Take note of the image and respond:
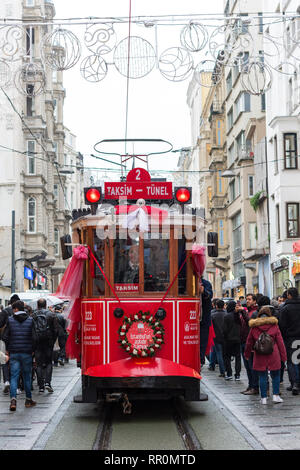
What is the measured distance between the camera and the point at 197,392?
11.7 metres

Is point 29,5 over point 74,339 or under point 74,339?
over

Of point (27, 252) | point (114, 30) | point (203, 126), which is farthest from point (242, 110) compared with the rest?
point (114, 30)

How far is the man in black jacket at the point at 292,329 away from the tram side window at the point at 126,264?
3.95 meters

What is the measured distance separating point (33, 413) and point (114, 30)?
637 centimetres

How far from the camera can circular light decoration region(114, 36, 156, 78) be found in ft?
40.1

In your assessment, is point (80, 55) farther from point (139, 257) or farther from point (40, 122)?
point (40, 122)

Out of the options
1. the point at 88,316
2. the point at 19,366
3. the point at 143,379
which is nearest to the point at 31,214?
the point at 19,366

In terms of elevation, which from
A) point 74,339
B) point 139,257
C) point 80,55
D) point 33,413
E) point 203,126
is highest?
point 203,126

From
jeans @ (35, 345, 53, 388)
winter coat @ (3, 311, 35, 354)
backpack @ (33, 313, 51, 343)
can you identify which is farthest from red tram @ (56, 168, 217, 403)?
jeans @ (35, 345, 53, 388)

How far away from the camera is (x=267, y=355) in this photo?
508 inches

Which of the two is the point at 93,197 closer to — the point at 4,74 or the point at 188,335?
the point at 188,335

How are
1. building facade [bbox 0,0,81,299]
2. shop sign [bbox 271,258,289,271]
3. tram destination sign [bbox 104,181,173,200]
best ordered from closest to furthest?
tram destination sign [bbox 104,181,173,200] < shop sign [bbox 271,258,289,271] < building facade [bbox 0,0,81,299]

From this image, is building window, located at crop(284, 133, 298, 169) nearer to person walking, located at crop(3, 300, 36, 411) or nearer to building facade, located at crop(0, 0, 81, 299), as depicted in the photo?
building facade, located at crop(0, 0, 81, 299)

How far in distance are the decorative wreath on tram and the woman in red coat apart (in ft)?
6.96
